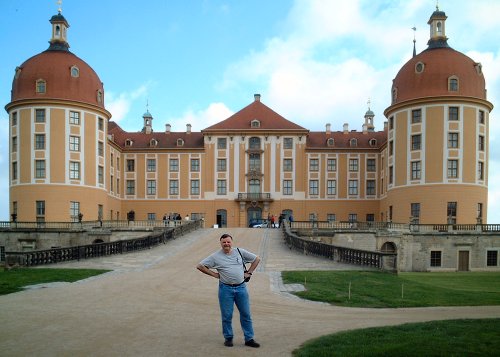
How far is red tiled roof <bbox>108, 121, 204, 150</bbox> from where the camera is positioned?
6819 centimetres

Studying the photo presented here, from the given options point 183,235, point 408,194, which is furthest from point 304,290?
point 408,194

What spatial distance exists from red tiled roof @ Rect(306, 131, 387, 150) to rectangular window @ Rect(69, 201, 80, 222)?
87.9 ft

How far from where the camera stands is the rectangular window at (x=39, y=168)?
53406mm

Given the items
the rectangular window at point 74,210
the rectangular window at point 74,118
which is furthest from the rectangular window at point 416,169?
the rectangular window at point 74,118

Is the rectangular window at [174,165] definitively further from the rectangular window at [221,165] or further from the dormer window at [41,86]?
the dormer window at [41,86]

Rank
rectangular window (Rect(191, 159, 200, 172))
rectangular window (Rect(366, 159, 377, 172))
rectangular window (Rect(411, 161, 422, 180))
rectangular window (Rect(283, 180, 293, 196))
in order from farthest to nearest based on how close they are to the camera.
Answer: rectangular window (Rect(191, 159, 200, 172))
rectangular window (Rect(366, 159, 377, 172))
rectangular window (Rect(283, 180, 293, 196))
rectangular window (Rect(411, 161, 422, 180))

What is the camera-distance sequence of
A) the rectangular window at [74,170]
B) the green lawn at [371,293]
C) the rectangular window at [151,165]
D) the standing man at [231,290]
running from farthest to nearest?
the rectangular window at [151,165], the rectangular window at [74,170], the green lawn at [371,293], the standing man at [231,290]

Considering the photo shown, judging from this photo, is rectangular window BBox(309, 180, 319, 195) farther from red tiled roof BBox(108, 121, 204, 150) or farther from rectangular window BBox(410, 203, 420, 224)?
rectangular window BBox(410, 203, 420, 224)

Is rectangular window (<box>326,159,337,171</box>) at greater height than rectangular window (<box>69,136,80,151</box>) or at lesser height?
lesser

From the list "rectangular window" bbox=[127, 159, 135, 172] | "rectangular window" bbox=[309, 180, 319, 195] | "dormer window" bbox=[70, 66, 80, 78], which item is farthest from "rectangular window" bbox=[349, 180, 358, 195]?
"dormer window" bbox=[70, 66, 80, 78]

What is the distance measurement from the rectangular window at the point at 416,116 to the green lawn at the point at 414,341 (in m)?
44.4

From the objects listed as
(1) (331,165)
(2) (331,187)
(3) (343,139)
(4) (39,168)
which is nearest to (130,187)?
(4) (39,168)

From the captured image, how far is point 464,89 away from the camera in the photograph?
52.8 metres

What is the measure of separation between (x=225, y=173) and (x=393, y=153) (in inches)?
775
